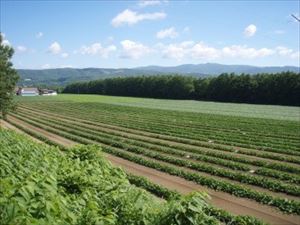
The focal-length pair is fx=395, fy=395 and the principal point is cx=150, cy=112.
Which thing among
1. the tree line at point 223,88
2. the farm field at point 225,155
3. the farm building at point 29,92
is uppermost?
the tree line at point 223,88

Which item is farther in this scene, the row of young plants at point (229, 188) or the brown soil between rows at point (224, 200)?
the row of young plants at point (229, 188)

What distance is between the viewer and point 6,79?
41688 mm

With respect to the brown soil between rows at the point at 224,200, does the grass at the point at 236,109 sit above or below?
below

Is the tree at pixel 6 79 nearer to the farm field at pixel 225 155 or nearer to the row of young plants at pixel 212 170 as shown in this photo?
the farm field at pixel 225 155

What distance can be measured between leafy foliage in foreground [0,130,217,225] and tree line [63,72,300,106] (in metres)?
83.6

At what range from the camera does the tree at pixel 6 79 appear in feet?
134

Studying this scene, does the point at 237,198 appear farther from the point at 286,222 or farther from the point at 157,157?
the point at 157,157

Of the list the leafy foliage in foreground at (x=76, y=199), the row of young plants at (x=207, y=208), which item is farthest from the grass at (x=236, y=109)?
the leafy foliage in foreground at (x=76, y=199)

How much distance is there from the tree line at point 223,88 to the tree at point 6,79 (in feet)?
207

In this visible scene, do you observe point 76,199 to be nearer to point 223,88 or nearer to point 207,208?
point 207,208

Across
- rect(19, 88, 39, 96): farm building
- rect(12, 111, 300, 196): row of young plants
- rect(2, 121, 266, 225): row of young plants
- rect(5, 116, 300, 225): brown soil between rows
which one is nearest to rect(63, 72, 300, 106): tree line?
rect(19, 88, 39, 96): farm building

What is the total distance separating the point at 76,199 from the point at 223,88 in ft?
324

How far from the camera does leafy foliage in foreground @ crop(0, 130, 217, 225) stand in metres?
5.43

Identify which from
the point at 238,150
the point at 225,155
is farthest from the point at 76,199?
the point at 238,150
